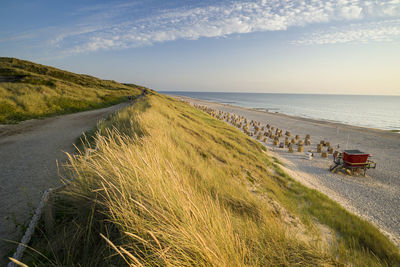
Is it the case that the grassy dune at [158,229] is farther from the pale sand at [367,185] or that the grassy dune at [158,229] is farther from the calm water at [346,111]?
the calm water at [346,111]

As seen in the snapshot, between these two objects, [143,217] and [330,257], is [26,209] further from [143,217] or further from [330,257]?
[330,257]

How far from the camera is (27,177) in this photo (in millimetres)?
3740

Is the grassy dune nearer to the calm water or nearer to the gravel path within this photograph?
the gravel path

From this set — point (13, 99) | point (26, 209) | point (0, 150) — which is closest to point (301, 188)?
point (26, 209)

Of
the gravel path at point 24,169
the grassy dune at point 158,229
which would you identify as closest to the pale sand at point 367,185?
the grassy dune at point 158,229

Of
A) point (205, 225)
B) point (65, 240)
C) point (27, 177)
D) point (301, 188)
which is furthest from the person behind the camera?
point (301, 188)

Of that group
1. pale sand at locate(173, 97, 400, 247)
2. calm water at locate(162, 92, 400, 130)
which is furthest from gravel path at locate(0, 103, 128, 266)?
calm water at locate(162, 92, 400, 130)

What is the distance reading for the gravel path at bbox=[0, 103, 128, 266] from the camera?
99.0 inches

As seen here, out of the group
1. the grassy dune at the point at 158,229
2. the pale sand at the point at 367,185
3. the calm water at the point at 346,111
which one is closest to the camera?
the grassy dune at the point at 158,229

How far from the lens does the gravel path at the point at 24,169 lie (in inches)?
99.0

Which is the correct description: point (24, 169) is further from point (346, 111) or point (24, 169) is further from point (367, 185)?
point (346, 111)

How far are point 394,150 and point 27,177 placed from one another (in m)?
28.0

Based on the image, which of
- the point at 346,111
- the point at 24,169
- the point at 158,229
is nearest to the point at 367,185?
the point at 158,229

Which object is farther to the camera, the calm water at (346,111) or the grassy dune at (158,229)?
the calm water at (346,111)
